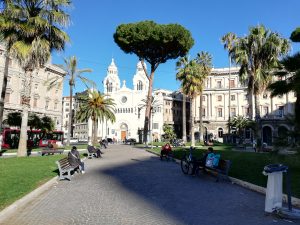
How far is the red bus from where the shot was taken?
120ft

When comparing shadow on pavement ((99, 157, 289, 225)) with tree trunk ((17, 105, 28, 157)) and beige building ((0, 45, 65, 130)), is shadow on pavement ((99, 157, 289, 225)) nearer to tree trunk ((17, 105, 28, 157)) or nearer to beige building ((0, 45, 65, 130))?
tree trunk ((17, 105, 28, 157))

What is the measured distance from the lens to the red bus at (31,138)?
36500mm

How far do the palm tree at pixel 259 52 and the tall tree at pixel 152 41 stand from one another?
39.8 feet

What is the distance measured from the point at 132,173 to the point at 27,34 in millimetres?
11448

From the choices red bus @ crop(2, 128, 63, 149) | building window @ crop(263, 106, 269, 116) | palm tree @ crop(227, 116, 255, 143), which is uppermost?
building window @ crop(263, 106, 269, 116)

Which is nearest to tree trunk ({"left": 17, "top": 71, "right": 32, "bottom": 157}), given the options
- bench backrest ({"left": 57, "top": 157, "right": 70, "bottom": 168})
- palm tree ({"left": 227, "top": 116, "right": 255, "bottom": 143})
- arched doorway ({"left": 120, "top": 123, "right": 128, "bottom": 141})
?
Result: bench backrest ({"left": 57, "top": 157, "right": 70, "bottom": 168})

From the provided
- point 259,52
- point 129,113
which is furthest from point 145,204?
point 129,113

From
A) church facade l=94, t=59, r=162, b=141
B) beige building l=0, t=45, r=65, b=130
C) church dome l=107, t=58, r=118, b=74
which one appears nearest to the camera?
beige building l=0, t=45, r=65, b=130

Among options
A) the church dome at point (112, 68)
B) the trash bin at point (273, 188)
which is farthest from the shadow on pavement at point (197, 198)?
the church dome at point (112, 68)

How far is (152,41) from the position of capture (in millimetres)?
39500

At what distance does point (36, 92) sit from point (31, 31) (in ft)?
125

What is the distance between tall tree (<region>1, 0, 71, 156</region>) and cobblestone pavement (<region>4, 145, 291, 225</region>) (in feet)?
34.1

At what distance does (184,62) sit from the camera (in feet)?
147

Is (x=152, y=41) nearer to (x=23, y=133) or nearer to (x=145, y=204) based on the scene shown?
(x=23, y=133)
